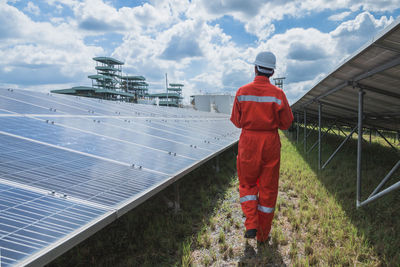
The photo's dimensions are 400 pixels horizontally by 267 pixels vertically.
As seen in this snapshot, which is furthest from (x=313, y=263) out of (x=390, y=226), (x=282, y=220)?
(x=390, y=226)

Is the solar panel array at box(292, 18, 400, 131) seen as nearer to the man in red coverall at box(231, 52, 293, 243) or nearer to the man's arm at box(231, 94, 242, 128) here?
the man in red coverall at box(231, 52, 293, 243)

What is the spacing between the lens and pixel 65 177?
257cm

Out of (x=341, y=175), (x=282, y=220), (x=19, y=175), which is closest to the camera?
(x=19, y=175)

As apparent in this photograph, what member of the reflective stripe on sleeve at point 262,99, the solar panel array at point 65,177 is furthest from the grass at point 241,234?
the reflective stripe on sleeve at point 262,99

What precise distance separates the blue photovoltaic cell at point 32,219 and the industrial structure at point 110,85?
188ft

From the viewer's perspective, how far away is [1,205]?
190cm

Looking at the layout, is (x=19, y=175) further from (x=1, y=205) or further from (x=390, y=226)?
(x=390, y=226)

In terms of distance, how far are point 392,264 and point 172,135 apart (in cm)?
449

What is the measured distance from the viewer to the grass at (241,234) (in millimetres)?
2938

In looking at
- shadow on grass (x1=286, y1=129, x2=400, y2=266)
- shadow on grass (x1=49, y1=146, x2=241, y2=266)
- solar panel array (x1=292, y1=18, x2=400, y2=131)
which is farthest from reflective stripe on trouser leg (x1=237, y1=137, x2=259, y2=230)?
solar panel array (x1=292, y1=18, x2=400, y2=131)

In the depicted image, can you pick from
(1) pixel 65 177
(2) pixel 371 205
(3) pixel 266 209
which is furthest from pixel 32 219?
(2) pixel 371 205

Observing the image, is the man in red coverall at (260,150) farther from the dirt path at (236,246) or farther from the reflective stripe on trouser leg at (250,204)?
the dirt path at (236,246)

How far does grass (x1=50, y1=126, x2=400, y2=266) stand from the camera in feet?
9.64

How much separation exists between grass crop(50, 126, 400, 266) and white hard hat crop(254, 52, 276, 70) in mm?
2280
